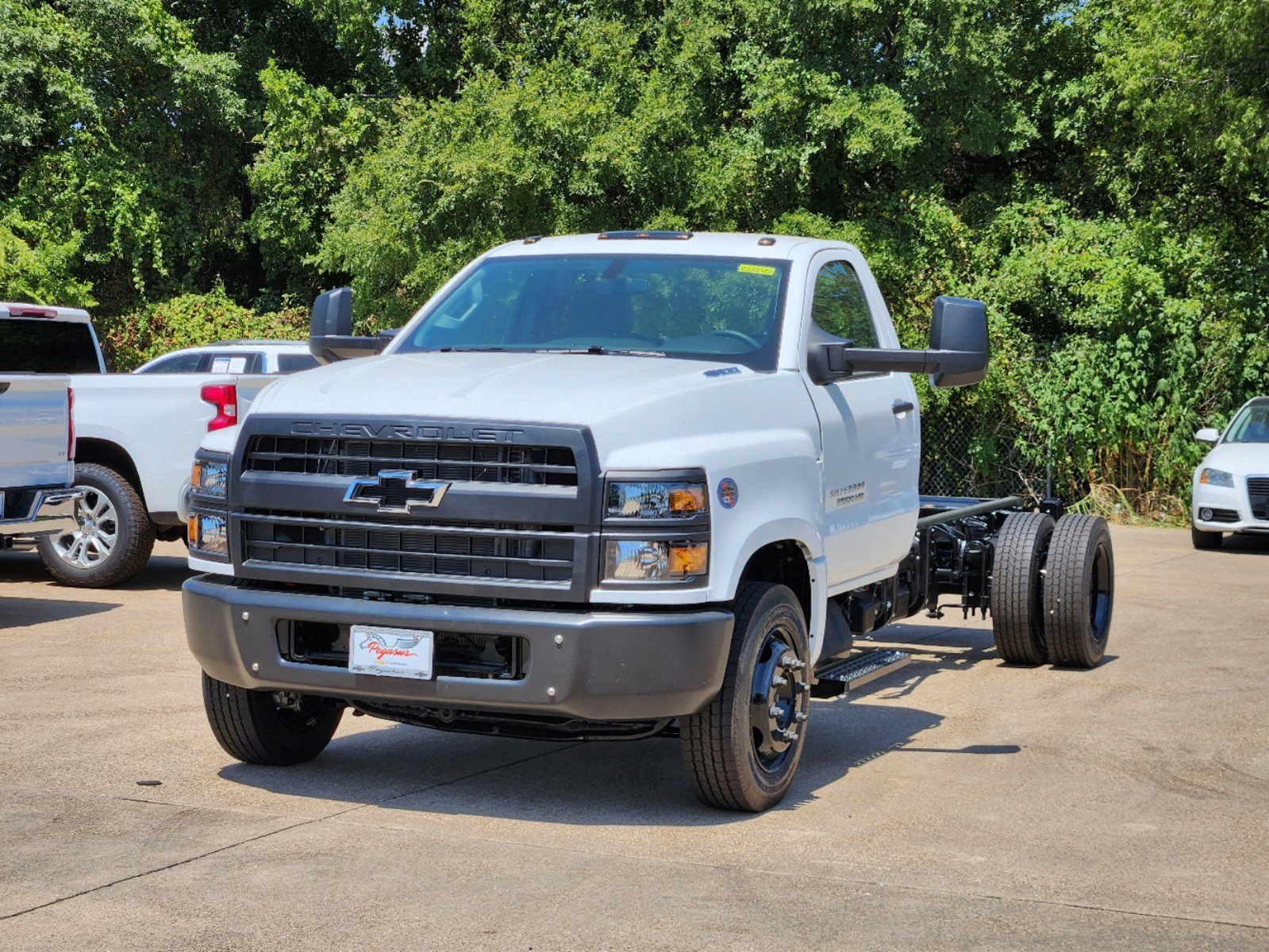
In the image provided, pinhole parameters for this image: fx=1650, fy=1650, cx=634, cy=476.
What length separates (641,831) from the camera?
5.84 meters

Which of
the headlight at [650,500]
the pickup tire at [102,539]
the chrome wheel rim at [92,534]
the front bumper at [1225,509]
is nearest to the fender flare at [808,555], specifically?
the headlight at [650,500]

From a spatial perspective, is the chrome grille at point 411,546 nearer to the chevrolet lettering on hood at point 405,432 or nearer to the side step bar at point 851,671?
the chevrolet lettering on hood at point 405,432

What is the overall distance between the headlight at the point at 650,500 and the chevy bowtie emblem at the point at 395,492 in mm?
584

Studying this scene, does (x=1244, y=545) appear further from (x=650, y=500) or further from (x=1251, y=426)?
(x=650, y=500)

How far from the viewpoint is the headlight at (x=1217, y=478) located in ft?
56.9

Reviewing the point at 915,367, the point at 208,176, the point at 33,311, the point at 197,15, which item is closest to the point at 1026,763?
the point at 915,367

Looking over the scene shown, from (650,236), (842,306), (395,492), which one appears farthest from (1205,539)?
(395,492)

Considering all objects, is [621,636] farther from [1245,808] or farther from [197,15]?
[197,15]

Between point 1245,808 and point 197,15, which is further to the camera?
point 197,15

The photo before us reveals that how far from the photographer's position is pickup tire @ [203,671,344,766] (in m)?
6.49

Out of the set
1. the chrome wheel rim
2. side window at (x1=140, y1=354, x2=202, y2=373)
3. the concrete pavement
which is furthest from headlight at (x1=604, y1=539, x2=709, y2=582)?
side window at (x1=140, y1=354, x2=202, y2=373)

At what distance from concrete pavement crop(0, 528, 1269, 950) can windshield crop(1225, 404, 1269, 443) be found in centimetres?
992

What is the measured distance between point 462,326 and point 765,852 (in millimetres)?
2740

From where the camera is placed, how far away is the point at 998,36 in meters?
23.1
